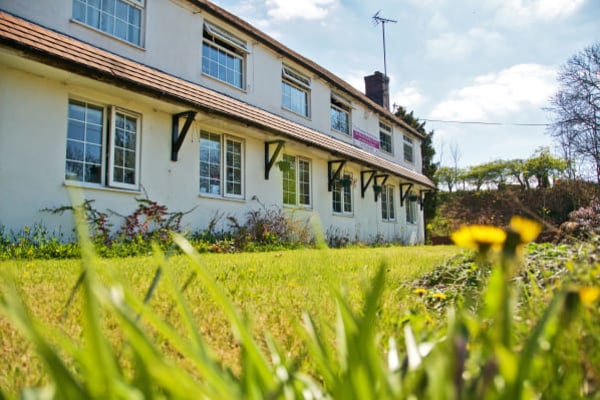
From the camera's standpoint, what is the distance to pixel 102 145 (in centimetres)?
722

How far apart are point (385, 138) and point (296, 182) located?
841 cm

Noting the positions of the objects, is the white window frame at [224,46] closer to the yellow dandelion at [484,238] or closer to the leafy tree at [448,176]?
the yellow dandelion at [484,238]

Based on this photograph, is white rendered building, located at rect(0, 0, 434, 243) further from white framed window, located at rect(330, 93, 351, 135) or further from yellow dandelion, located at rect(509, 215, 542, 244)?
yellow dandelion, located at rect(509, 215, 542, 244)

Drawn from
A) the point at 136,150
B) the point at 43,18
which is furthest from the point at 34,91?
the point at 136,150

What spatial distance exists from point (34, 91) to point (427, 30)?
911cm

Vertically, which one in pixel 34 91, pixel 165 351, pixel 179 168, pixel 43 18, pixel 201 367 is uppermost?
pixel 43 18

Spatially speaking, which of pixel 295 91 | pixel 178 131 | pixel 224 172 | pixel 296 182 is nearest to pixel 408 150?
pixel 295 91

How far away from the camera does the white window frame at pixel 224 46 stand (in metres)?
9.73

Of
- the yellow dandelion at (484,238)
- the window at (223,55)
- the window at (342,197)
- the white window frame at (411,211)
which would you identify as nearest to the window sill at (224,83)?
the window at (223,55)

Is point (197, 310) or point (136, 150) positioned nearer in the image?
point (197, 310)

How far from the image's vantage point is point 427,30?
35.2 ft

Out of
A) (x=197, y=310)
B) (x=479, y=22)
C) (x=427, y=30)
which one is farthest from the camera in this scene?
(x=427, y=30)

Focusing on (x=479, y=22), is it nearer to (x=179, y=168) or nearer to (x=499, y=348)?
(x=179, y=168)

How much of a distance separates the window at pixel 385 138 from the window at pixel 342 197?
14.9 ft
